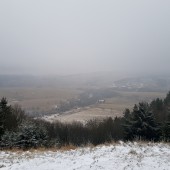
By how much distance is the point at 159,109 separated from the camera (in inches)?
3233

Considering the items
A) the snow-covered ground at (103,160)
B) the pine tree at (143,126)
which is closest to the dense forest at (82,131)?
the pine tree at (143,126)

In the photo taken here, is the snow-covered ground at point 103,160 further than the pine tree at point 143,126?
No

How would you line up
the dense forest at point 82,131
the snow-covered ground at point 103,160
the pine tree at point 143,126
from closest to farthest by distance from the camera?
the snow-covered ground at point 103,160, the dense forest at point 82,131, the pine tree at point 143,126

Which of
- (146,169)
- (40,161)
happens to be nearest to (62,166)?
(40,161)

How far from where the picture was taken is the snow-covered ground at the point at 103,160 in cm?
1045

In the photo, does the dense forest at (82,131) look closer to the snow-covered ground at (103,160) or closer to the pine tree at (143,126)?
the pine tree at (143,126)

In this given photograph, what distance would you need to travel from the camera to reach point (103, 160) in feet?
36.6

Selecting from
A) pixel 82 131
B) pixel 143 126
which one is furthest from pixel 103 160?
pixel 82 131

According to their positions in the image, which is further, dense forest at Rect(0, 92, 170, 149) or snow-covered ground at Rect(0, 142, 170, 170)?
dense forest at Rect(0, 92, 170, 149)

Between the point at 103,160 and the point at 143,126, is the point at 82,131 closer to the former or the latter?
the point at 143,126

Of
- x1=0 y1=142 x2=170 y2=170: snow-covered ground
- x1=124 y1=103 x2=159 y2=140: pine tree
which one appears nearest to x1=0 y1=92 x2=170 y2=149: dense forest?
x1=124 y1=103 x2=159 y2=140: pine tree

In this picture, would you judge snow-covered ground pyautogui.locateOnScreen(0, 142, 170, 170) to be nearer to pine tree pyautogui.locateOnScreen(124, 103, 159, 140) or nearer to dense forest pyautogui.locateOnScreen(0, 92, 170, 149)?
dense forest pyautogui.locateOnScreen(0, 92, 170, 149)

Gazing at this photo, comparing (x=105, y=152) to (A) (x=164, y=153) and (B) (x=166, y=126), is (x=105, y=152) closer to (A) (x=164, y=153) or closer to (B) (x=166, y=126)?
(A) (x=164, y=153)

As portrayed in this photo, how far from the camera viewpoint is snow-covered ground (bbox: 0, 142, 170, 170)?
1045cm
